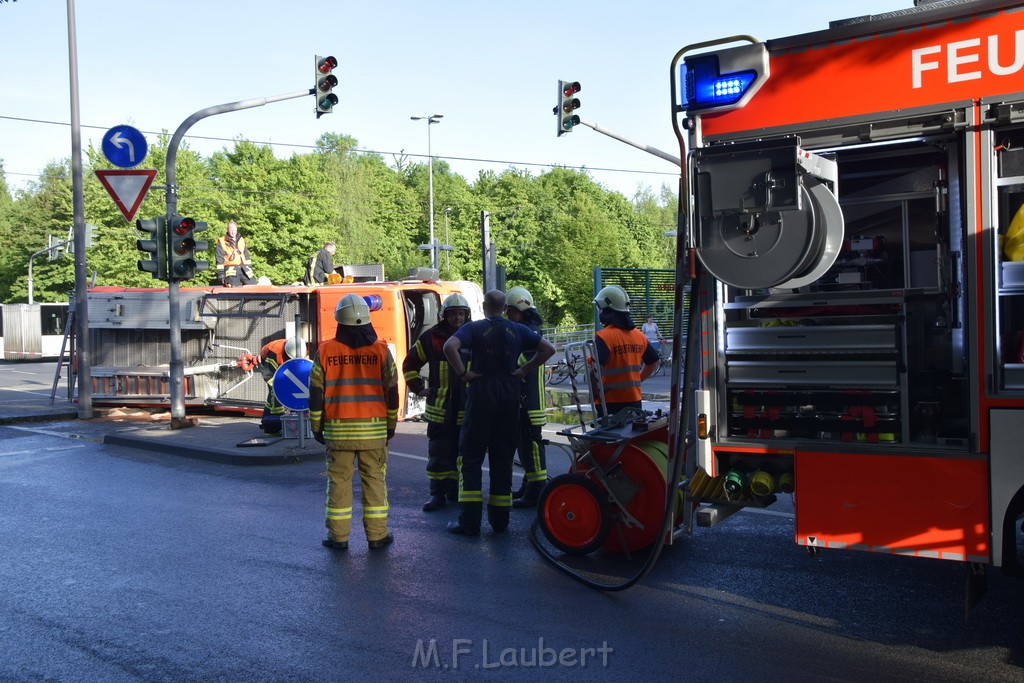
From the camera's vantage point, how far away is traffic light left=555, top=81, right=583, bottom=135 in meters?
18.4

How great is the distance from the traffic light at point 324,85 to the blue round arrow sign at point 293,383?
21.7ft

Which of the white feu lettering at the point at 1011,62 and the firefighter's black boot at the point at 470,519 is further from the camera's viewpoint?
the firefighter's black boot at the point at 470,519

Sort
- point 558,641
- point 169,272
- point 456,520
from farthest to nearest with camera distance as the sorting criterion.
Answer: point 169,272 → point 456,520 → point 558,641

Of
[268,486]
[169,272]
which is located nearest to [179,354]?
[169,272]

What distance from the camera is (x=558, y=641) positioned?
493cm

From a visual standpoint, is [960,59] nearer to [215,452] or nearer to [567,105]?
[215,452]

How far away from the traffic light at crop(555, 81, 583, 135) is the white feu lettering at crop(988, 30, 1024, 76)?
14.4m

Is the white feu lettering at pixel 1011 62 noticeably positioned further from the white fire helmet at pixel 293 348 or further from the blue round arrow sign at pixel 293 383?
the white fire helmet at pixel 293 348

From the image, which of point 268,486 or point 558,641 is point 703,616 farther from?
point 268,486

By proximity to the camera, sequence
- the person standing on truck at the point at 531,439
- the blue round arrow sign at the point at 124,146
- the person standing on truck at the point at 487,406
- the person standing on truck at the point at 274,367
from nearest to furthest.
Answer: the person standing on truck at the point at 487,406
the person standing on truck at the point at 531,439
the person standing on truck at the point at 274,367
the blue round arrow sign at the point at 124,146

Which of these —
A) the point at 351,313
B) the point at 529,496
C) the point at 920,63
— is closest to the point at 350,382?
the point at 351,313

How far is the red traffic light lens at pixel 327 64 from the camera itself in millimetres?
15531

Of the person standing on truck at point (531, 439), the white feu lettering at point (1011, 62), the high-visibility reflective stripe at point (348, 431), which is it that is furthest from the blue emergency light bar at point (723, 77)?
the person standing on truck at point (531, 439)

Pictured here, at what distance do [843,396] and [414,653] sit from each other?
2.46m
